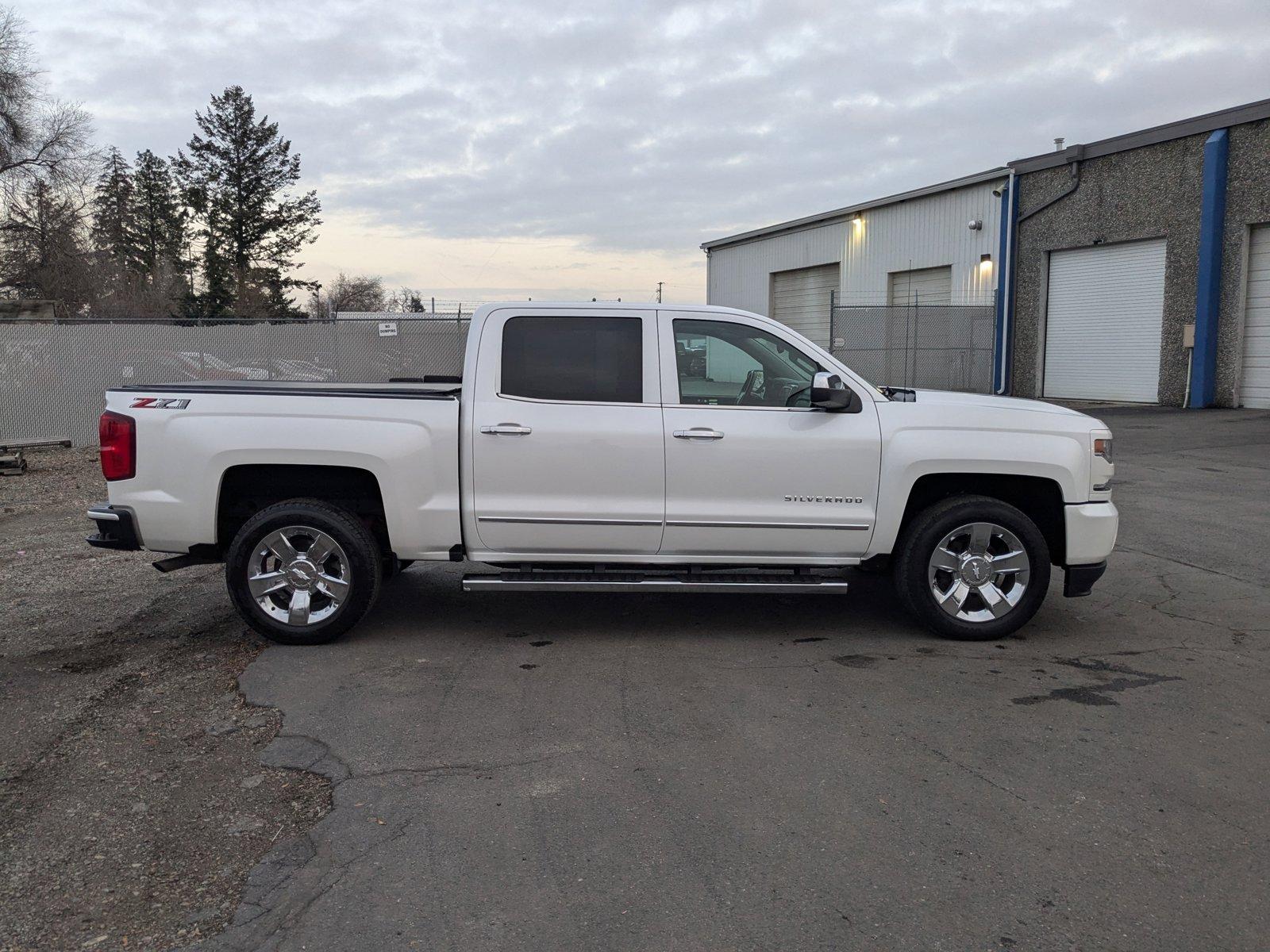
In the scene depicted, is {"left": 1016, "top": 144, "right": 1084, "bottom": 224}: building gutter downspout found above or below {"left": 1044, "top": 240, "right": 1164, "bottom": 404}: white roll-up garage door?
above

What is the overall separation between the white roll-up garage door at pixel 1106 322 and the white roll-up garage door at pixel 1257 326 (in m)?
1.94

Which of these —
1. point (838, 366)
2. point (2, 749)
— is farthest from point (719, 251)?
point (2, 749)

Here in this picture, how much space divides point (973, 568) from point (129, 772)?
14.4 feet

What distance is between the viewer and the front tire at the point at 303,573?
5.88 m

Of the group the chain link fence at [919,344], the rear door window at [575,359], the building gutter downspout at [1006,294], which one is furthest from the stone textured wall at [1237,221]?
the rear door window at [575,359]

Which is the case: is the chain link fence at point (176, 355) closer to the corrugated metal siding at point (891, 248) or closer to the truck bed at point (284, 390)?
the truck bed at point (284, 390)

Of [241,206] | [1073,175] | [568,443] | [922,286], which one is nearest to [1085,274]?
[1073,175]

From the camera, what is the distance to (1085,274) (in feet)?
85.1

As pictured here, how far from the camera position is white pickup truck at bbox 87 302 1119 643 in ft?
19.3

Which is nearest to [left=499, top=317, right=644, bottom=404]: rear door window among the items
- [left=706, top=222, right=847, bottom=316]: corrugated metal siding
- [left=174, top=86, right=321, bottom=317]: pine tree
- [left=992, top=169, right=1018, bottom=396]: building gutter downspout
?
[left=992, top=169, right=1018, bottom=396]: building gutter downspout

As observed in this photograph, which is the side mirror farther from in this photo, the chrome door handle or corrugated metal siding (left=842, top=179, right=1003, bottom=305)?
corrugated metal siding (left=842, top=179, right=1003, bottom=305)

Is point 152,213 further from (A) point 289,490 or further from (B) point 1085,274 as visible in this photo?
(A) point 289,490

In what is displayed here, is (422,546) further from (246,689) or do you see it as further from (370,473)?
(246,689)

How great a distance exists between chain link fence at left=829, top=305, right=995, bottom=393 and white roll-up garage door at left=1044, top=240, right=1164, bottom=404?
5.41 feet
